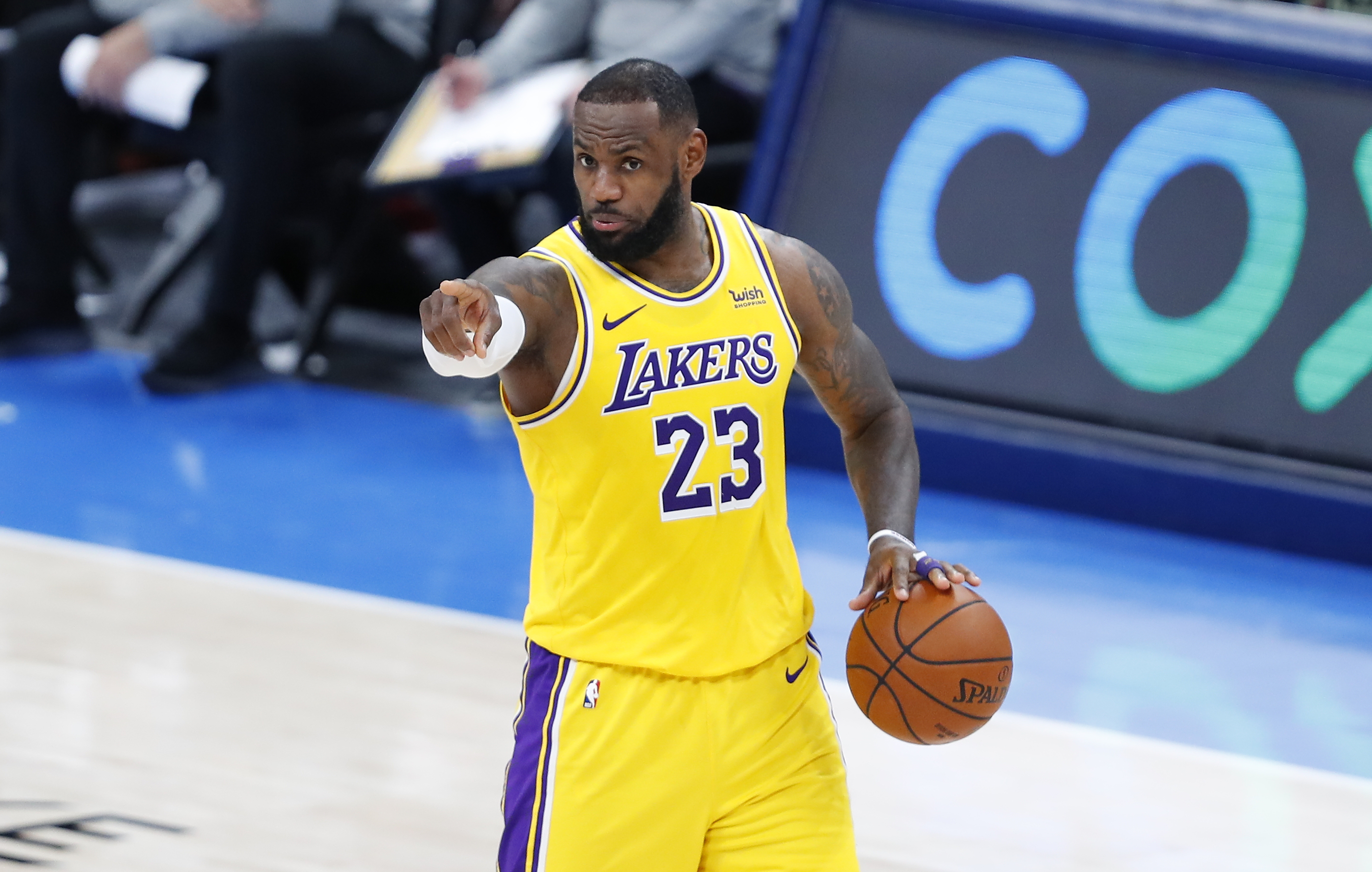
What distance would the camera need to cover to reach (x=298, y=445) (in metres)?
7.21

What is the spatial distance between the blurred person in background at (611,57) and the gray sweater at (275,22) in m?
0.58

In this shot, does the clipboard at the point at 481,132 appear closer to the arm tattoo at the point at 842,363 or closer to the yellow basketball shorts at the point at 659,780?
the arm tattoo at the point at 842,363

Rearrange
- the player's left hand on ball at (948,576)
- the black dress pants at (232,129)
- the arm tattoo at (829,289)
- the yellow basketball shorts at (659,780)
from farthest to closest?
the black dress pants at (232,129) < the arm tattoo at (829,289) < the player's left hand on ball at (948,576) < the yellow basketball shorts at (659,780)

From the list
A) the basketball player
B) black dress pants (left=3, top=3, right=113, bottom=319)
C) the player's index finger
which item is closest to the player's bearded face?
the basketball player

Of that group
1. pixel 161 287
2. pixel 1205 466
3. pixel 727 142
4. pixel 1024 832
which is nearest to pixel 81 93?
pixel 161 287

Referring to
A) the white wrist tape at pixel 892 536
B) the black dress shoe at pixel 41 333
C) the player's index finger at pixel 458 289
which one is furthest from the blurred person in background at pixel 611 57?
the player's index finger at pixel 458 289

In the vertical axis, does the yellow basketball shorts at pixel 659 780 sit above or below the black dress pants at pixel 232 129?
below

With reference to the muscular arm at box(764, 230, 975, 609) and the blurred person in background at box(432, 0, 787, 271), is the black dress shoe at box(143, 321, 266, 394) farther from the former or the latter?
the muscular arm at box(764, 230, 975, 609)

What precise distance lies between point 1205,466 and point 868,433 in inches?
147

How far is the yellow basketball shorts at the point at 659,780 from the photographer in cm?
273

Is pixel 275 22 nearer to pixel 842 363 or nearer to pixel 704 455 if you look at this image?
pixel 842 363

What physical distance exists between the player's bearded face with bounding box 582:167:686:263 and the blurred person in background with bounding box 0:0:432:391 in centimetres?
538

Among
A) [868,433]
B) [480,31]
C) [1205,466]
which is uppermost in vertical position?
[480,31]

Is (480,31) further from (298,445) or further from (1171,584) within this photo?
(1171,584)
